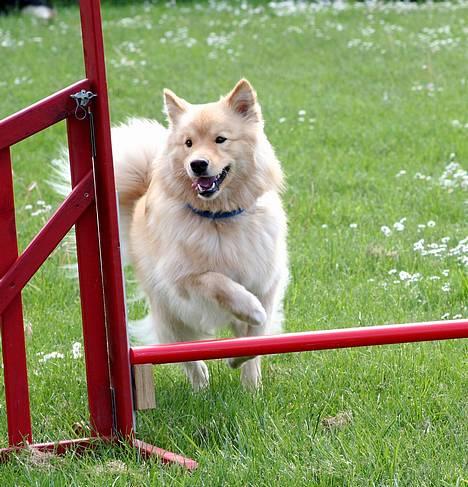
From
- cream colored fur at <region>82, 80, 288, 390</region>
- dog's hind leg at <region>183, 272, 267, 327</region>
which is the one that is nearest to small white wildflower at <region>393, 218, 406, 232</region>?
cream colored fur at <region>82, 80, 288, 390</region>

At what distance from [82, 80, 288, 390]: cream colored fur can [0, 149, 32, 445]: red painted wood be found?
866 millimetres

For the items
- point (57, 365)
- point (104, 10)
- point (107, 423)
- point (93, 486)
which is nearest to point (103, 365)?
point (107, 423)

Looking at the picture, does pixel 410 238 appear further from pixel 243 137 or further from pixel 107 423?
pixel 107 423

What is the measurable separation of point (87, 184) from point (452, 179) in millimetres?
3944

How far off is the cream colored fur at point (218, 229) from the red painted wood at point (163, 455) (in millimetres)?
679

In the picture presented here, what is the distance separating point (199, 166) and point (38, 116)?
32.4 inches

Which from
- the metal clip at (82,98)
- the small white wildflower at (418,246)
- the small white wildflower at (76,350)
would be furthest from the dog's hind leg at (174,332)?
the small white wildflower at (418,246)

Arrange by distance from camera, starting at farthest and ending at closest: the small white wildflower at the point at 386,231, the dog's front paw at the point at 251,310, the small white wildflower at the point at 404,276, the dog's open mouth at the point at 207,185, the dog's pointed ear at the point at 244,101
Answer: the small white wildflower at the point at 386,231 → the small white wildflower at the point at 404,276 → the dog's pointed ear at the point at 244,101 → the dog's open mouth at the point at 207,185 → the dog's front paw at the point at 251,310

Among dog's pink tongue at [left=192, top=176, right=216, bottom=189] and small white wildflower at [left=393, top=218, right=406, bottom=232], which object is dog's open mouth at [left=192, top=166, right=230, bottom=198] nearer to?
dog's pink tongue at [left=192, top=176, right=216, bottom=189]

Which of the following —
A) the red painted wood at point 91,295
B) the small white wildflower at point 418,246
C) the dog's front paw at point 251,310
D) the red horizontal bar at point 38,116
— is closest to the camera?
the red horizontal bar at point 38,116

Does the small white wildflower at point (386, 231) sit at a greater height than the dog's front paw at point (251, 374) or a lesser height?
greater

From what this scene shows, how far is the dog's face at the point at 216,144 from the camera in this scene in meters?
3.92

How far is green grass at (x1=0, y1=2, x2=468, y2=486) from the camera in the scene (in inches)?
125

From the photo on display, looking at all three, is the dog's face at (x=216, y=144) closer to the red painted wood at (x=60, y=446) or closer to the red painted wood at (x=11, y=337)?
the red painted wood at (x=11, y=337)
